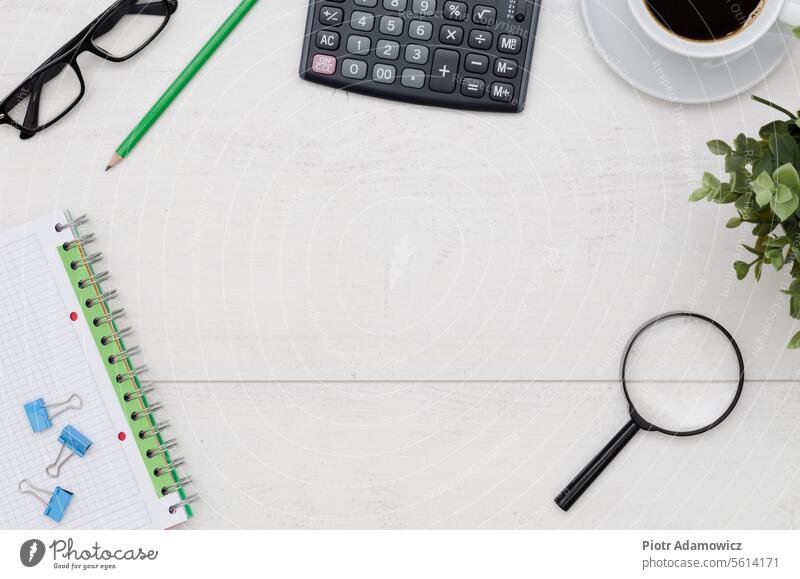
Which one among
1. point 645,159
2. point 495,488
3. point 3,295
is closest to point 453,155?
point 645,159

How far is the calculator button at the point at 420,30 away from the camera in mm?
676

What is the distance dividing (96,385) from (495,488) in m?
0.36

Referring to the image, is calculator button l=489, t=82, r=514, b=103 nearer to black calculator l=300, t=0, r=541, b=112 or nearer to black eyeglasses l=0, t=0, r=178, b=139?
black calculator l=300, t=0, r=541, b=112

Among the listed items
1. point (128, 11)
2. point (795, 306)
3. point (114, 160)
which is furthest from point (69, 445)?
point (795, 306)

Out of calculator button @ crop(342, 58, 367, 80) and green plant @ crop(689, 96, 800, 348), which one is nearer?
green plant @ crop(689, 96, 800, 348)

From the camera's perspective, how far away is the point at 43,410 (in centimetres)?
70

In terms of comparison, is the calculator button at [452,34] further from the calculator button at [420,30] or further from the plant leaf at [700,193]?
the plant leaf at [700,193]

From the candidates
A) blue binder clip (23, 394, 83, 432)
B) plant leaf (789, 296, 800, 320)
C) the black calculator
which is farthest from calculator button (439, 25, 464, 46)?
blue binder clip (23, 394, 83, 432)

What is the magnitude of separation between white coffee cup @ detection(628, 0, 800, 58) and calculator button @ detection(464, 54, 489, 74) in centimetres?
12

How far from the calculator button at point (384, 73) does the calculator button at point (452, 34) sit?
0.16ft

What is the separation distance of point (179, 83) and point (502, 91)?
0.93 feet

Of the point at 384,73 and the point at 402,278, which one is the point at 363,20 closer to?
the point at 384,73

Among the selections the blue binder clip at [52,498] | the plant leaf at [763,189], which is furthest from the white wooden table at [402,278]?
the plant leaf at [763,189]

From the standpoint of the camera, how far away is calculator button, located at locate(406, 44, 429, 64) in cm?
68
